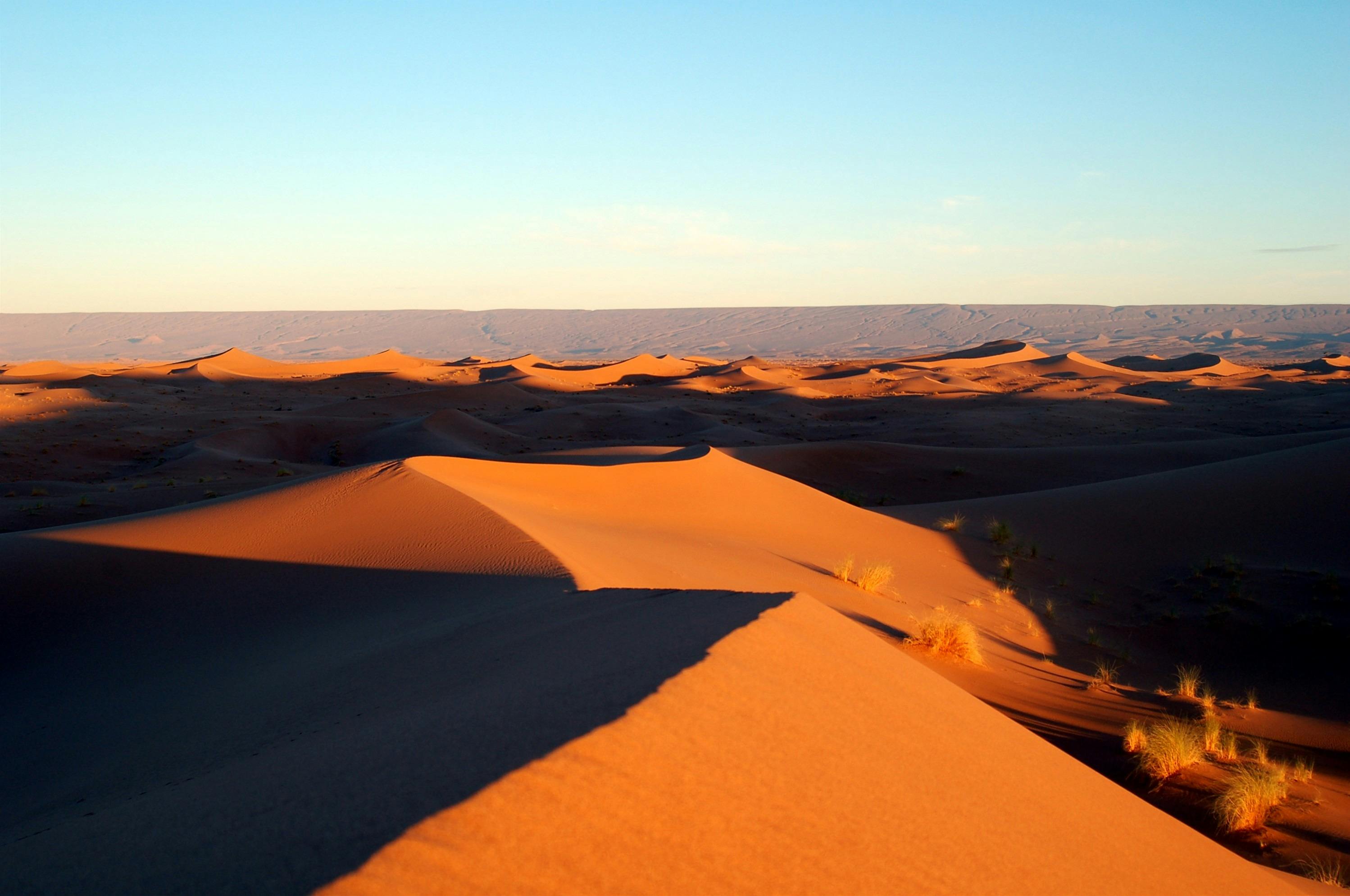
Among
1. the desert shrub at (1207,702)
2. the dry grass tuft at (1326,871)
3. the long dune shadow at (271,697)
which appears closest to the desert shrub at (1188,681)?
the desert shrub at (1207,702)

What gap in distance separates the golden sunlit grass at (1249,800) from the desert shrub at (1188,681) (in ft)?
7.66

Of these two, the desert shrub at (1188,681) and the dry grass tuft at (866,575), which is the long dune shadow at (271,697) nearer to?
the dry grass tuft at (866,575)

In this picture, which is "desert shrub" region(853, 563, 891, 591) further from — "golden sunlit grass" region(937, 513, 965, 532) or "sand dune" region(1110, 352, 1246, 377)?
"sand dune" region(1110, 352, 1246, 377)

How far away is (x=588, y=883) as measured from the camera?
2383mm

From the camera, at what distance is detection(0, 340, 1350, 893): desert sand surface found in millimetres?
2695

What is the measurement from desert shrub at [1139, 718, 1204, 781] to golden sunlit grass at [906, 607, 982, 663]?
76.4 inches

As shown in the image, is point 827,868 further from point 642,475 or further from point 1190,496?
point 1190,496

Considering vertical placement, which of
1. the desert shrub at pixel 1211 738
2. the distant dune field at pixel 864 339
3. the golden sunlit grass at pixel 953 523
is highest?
the distant dune field at pixel 864 339

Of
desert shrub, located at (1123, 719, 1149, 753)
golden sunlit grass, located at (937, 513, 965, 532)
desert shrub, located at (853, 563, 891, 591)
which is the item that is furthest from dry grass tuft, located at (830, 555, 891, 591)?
golden sunlit grass, located at (937, 513, 965, 532)

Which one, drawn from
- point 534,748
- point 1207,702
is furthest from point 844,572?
point 534,748

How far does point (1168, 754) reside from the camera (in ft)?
16.9

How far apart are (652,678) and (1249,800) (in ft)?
11.4

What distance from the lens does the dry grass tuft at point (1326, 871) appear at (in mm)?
4000

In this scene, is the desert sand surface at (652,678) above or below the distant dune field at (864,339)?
below
